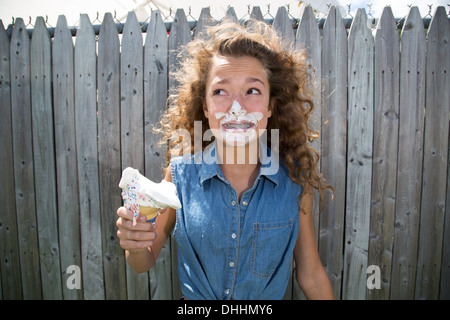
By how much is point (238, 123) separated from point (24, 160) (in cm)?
222

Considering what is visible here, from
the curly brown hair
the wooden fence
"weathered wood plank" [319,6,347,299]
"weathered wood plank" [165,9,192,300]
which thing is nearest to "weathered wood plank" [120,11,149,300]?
the wooden fence

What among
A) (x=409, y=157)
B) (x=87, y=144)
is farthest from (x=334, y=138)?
(x=87, y=144)

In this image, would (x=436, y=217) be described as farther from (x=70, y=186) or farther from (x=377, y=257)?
(x=70, y=186)

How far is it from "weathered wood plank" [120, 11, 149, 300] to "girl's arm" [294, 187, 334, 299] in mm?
1473

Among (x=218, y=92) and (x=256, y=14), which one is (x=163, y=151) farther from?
(x=256, y=14)

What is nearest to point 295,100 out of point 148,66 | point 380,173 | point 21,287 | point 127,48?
point 380,173

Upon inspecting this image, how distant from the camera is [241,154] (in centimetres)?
189

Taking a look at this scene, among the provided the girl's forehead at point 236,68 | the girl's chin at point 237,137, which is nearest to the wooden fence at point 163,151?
the girl's forehead at point 236,68

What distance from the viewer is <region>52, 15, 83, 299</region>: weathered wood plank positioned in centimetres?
265

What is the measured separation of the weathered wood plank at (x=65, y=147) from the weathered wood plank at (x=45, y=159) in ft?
0.18

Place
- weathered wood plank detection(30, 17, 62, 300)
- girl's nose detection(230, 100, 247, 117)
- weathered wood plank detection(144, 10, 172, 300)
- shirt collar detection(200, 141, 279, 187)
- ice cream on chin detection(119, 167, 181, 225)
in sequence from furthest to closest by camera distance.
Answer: weathered wood plank detection(30, 17, 62, 300) → weathered wood plank detection(144, 10, 172, 300) → shirt collar detection(200, 141, 279, 187) → girl's nose detection(230, 100, 247, 117) → ice cream on chin detection(119, 167, 181, 225)

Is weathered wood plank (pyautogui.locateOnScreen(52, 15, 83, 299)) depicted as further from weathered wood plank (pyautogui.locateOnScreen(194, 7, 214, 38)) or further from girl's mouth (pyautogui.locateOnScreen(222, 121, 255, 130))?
girl's mouth (pyautogui.locateOnScreen(222, 121, 255, 130))
